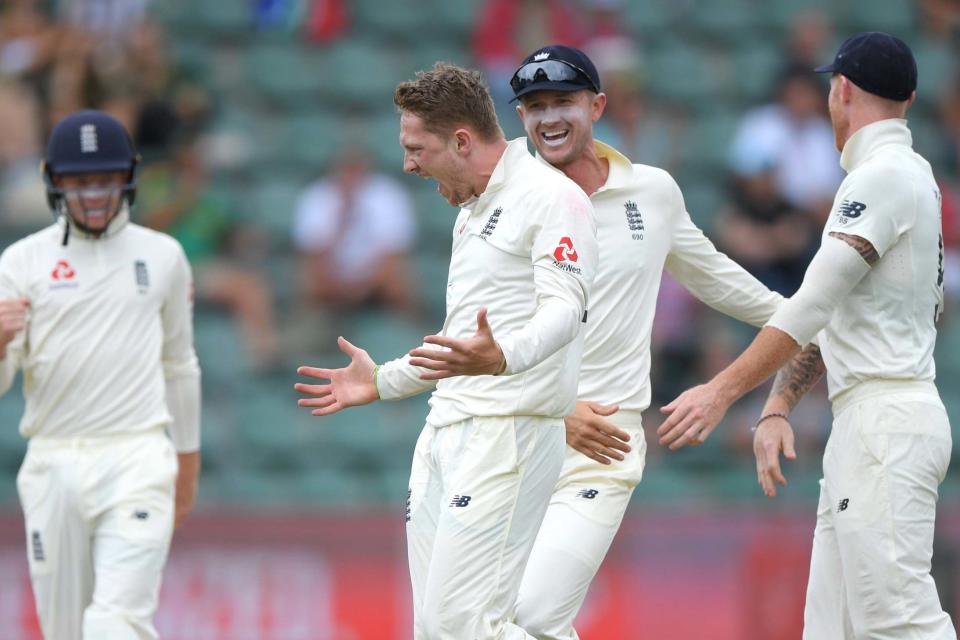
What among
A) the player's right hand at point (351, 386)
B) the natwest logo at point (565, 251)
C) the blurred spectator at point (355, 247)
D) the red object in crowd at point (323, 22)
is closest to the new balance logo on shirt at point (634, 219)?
the natwest logo at point (565, 251)

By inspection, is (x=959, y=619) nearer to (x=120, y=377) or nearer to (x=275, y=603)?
(x=275, y=603)

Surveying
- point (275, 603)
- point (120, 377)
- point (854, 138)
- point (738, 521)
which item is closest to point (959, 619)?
point (738, 521)

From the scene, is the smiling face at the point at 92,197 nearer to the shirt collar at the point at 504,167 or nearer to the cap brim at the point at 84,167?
the cap brim at the point at 84,167

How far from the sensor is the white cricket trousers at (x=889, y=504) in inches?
237

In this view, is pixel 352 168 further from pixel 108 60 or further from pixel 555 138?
pixel 555 138

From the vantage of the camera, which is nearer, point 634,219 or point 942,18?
point 634,219

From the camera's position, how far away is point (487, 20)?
46.3ft

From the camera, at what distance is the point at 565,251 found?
5730 millimetres

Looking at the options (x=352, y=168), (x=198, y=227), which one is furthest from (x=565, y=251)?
(x=198, y=227)

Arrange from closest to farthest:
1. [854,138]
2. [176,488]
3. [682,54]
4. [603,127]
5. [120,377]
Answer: [854,138] → [120,377] → [176,488] → [603,127] → [682,54]

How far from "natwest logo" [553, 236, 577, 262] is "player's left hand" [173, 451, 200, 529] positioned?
283cm

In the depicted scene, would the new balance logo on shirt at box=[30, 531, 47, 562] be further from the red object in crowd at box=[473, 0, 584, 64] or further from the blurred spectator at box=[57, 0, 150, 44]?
the red object in crowd at box=[473, 0, 584, 64]

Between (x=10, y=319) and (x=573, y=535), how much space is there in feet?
8.43

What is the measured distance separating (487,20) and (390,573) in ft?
17.9
